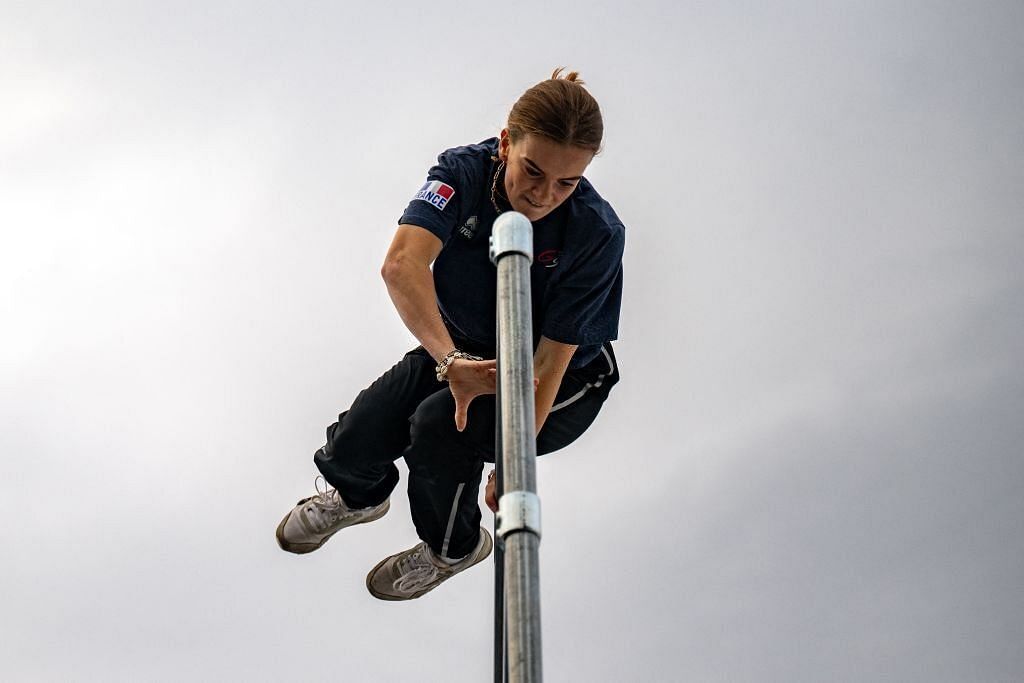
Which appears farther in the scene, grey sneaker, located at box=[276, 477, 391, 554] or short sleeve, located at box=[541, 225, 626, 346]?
grey sneaker, located at box=[276, 477, 391, 554]

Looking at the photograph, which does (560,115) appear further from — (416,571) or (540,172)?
(416,571)

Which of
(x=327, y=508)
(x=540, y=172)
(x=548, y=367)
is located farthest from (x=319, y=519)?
(x=540, y=172)

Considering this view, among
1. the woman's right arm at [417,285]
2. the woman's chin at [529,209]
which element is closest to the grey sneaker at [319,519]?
the woman's right arm at [417,285]

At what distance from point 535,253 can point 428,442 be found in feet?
2.48

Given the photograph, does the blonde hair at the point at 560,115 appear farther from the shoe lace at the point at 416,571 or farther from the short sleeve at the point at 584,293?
the shoe lace at the point at 416,571

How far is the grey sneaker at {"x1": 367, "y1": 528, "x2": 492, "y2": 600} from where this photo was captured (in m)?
4.99

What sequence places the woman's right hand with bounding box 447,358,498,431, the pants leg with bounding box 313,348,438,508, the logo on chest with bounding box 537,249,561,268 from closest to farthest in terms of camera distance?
the woman's right hand with bounding box 447,358,498,431
the logo on chest with bounding box 537,249,561,268
the pants leg with bounding box 313,348,438,508

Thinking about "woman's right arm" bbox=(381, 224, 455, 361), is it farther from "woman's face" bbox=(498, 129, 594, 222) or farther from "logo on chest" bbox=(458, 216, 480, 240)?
"woman's face" bbox=(498, 129, 594, 222)

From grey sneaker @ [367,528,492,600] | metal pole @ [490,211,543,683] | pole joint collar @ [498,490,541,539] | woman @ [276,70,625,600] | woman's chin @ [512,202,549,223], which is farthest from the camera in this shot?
grey sneaker @ [367,528,492,600]

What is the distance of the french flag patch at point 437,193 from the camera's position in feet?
14.1

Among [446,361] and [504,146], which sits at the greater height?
→ [504,146]

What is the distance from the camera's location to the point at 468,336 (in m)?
4.58

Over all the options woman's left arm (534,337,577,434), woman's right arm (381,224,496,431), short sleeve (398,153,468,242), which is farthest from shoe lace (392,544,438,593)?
short sleeve (398,153,468,242)

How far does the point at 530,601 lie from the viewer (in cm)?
239
